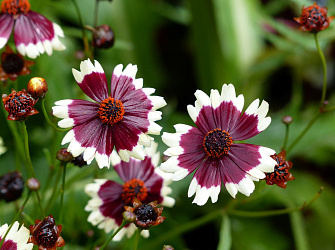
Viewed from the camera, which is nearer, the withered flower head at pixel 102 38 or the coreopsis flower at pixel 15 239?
the coreopsis flower at pixel 15 239

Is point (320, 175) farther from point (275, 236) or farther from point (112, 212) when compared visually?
point (112, 212)

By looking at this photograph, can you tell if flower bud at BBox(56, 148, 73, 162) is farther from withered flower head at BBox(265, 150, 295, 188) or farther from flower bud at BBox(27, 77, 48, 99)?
withered flower head at BBox(265, 150, 295, 188)

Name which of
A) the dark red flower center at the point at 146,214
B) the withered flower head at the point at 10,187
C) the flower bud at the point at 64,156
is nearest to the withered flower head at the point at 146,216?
the dark red flower center at the point at 146,214

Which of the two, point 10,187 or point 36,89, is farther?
point 10,187

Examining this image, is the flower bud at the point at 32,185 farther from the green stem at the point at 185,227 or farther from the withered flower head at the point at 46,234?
the green stem at the point at 185,227

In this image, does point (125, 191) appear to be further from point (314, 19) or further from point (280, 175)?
point (314, 19)

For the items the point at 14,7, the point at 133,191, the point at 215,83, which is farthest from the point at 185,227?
the point at 215,83

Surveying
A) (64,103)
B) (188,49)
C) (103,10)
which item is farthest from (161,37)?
(64,103)

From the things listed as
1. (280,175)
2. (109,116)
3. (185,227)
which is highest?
(109,116)
